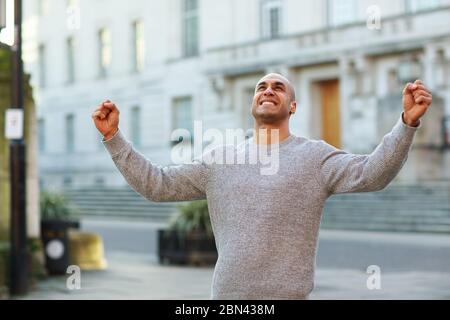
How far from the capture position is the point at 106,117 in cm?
341

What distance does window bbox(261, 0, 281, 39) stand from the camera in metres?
37.3

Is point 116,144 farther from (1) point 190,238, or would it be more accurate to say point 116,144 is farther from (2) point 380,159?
(1) point 190,238

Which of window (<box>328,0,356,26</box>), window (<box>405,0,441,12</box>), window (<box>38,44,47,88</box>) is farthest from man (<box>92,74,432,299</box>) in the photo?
window (<box>38,44,47,88</box>)

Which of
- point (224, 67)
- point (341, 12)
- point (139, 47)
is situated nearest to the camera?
point (341, 12)

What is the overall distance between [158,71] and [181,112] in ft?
7.61

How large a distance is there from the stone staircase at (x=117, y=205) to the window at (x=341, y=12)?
9120 millimetres

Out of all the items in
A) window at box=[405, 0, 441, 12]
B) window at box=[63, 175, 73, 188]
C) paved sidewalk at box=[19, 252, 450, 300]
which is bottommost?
paved sidewalk at box=[19, 252, 450, 300]

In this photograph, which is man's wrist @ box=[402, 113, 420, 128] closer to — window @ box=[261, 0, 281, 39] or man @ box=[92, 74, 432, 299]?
man @ box=[92, 74, 432, 299]

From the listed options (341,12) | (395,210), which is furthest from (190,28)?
(395,210)

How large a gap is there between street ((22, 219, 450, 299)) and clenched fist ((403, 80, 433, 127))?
729 cm

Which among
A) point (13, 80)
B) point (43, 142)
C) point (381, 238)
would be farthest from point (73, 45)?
point (13, 80)

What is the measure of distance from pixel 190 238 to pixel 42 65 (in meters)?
37.1

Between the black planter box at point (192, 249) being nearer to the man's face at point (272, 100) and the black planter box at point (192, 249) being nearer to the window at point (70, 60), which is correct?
the man's face at point (272, 100)

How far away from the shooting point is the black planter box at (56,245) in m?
14.0
